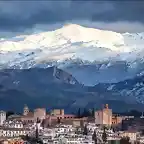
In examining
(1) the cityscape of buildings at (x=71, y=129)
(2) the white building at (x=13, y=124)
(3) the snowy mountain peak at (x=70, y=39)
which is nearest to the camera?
(1) the cityscape of buildings at (x=71, y=129)

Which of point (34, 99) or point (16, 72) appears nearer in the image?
point (34, 99)

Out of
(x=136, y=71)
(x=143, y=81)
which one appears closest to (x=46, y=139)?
(x=143, y=81)

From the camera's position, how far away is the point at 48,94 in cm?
6619

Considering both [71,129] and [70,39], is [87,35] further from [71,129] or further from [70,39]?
[71,129]

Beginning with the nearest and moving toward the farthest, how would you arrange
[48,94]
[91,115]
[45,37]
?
[91,115]
[48,94]
[45,37]

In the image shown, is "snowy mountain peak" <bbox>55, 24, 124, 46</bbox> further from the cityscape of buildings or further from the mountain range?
the cityscape of buildings

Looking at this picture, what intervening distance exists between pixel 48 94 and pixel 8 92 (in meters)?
4.60

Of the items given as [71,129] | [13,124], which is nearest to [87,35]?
[13,124]

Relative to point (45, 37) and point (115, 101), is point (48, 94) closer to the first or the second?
point (115, 101)

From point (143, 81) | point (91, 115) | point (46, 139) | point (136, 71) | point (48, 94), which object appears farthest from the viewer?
point (136, 71)

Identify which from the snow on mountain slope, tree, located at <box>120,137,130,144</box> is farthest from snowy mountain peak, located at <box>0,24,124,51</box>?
tree, located at <box>120,137,130,144</box>

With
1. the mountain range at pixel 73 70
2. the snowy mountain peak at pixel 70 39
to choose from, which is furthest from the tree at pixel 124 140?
the snowy mountain peak at pixel 70 39

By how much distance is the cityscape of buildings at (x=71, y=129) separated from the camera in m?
30.8

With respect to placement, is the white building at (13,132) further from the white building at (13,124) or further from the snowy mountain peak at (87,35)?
the snowy mountain peak at (87,35)
